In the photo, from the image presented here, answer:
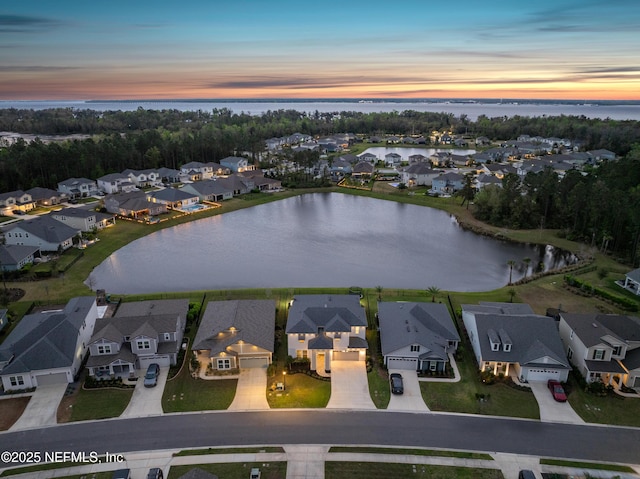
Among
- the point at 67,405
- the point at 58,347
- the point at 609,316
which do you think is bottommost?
the point at 67,405

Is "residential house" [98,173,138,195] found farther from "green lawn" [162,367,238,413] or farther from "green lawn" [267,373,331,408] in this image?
"green lawn" [267,373,331,408]

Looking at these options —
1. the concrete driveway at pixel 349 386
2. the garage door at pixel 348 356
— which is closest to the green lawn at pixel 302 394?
the concrete driveway at pixel 349 386

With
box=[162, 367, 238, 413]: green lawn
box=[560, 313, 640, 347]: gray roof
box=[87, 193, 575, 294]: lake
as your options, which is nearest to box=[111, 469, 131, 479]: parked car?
box=[162, 367, 238, 413]: green lawn

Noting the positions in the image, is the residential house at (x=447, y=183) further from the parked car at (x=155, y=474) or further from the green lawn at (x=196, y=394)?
the parked car at (x=155, y=474)

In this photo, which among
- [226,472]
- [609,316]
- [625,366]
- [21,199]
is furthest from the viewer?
[21,199]

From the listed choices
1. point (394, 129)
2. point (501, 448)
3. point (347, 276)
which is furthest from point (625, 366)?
point (394, 129)

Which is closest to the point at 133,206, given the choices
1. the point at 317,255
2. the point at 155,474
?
the point at 317,255

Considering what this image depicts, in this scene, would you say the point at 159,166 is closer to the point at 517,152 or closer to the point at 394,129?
the point at 517,152
